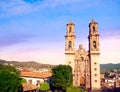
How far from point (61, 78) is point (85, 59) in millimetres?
12505

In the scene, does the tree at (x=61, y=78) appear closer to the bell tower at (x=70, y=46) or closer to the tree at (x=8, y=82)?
the bell tower at (x=70, y=46)

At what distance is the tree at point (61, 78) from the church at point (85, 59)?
8029mm

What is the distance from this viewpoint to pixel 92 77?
2815 inches

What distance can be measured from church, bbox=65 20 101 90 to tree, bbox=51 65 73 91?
26.3 ft

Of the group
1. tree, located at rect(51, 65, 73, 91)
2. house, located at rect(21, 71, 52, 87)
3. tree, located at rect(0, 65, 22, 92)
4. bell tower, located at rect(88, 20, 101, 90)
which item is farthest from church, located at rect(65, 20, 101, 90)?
tree, located at rect(0, 65, 22, 92)

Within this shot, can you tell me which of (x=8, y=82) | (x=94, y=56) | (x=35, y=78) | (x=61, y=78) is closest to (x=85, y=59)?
(x=94, y=56)

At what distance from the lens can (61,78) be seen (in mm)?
62906

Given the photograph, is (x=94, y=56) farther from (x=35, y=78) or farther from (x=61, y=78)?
(x=35, y=78)

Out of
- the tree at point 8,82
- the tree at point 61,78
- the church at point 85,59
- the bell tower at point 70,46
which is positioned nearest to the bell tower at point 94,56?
the church at point 85,59

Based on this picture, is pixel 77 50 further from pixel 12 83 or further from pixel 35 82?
pixel 12 83

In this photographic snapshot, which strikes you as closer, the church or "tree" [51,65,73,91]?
"tree" [51,65,73,91]

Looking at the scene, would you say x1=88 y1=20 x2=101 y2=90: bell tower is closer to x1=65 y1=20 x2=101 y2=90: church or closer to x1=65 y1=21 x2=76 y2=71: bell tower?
x1=65 y1=20 x2=101 y2=90: church

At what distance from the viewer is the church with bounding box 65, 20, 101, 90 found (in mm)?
71562

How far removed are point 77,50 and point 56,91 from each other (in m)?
13.6
